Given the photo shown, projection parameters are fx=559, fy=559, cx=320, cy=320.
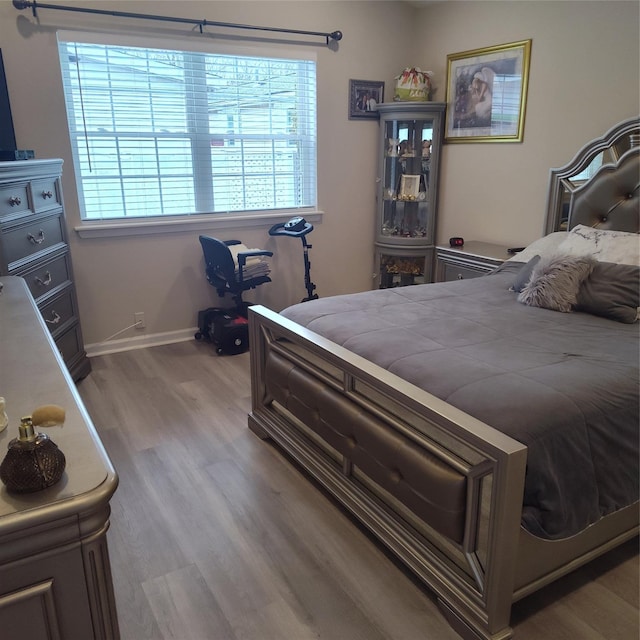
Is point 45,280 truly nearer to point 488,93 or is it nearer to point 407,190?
point 407,190

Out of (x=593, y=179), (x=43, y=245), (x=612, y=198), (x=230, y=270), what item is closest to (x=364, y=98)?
(x=230, y=270)

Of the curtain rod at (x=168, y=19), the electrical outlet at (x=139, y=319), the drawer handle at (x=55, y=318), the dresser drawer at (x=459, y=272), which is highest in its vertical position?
the curtain rod at (x=168, y=19)

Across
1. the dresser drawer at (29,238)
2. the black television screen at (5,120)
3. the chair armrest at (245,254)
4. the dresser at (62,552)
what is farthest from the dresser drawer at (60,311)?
the dresser at (62,552)

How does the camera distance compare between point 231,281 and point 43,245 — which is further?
point 231,281

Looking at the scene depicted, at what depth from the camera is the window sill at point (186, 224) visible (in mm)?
3838

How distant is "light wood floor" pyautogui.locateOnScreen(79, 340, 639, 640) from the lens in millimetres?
1720

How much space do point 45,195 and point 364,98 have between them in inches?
105

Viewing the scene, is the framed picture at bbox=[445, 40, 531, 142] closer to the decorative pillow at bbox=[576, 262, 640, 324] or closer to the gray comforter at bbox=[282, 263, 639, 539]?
the decorative pillow at bbox=[576, 262, 640, 324]

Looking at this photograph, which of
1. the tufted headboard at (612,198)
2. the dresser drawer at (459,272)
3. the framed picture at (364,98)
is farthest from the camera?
the framed picture at (364,98)

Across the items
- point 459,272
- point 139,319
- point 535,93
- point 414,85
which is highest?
point 414,85

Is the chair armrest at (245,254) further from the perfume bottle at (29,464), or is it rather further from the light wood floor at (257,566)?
the perfume bottle at (29,464)

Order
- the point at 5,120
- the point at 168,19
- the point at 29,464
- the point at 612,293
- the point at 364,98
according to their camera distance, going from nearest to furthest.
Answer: the point at 29,464 → the point at 612,293 → the point at 5,120 → the point at 168,19 → the point at 364,98

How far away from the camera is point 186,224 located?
13.6 feet

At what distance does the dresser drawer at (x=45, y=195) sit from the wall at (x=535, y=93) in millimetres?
2942
